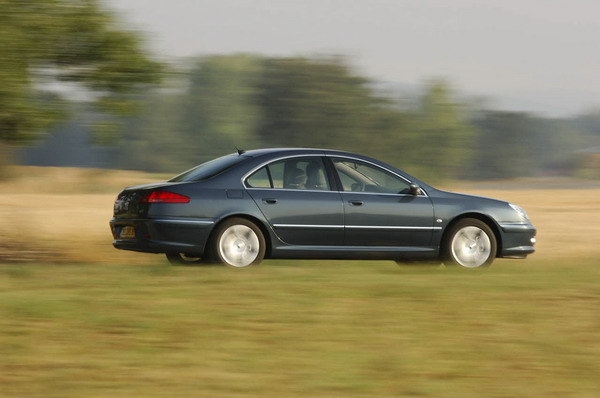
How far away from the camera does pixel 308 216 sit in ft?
42.0

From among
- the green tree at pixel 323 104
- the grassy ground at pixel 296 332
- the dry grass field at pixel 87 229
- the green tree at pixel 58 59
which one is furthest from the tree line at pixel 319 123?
the grassy ground at pixel 296 332

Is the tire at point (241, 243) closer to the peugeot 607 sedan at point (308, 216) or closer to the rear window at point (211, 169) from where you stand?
the peugeot 607 sedan at point (308, 216)

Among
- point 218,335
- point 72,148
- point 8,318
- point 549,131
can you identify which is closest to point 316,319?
point 218,335

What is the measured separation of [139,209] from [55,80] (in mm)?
4316

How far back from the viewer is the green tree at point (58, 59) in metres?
14.9

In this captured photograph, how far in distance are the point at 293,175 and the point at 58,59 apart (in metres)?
4.58

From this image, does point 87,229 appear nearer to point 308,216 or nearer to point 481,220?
point 308,216

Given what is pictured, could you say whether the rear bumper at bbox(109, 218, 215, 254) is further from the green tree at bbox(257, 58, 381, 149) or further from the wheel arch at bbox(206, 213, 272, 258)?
the green tree at bbox(257, 58, 381, 149)

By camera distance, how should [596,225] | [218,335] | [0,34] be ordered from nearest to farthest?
[218,335] < [0,34] < [596,225]

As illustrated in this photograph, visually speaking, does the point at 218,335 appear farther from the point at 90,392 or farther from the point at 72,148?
the point at 72,148

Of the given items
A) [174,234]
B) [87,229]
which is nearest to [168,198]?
[174,234]

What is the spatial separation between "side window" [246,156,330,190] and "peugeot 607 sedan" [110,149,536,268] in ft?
0.04

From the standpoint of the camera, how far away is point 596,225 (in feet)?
96.1

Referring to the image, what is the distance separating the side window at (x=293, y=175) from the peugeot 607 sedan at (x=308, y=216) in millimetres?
11
